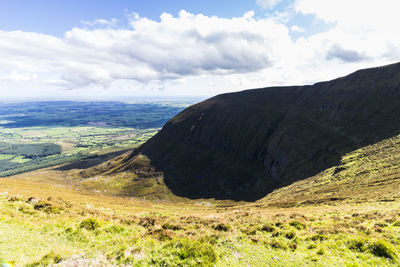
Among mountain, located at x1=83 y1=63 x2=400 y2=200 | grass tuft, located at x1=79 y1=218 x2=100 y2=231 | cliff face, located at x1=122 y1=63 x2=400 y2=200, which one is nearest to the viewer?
grass tuft, located at x1=79 y1=218 x2=100 y2=231

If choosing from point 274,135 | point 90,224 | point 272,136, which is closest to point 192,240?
point 90,224

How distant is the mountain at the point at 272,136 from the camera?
209ft

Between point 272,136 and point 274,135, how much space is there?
58.4 inches

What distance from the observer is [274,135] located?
88375 mm

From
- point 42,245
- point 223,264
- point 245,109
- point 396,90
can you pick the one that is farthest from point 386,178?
point 245,109

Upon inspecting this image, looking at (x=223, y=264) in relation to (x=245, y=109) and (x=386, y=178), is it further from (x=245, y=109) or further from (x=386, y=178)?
(x=245, y=109)

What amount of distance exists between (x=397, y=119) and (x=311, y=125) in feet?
86.2

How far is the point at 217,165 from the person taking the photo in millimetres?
96062

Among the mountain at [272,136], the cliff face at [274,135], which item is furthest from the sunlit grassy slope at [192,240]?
the cliff face at [274,135]

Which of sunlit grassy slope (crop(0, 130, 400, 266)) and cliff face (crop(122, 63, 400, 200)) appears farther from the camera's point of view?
cliff face (crop(122, 63, 400, 200))

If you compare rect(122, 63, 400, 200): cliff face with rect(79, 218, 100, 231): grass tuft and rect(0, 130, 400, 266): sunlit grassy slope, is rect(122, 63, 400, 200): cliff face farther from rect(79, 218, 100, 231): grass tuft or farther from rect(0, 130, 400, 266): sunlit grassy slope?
rect(79, 218, 100, 231): grass tuft

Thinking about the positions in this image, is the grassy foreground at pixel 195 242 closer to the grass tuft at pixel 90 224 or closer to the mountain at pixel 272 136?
the grass tuft at pixel 90 224

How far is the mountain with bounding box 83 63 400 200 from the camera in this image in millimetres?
63719

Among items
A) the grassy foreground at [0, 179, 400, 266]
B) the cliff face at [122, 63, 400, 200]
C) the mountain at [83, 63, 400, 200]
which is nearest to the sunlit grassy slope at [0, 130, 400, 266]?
the grassy foreground at [0, 179, 400, 266]
